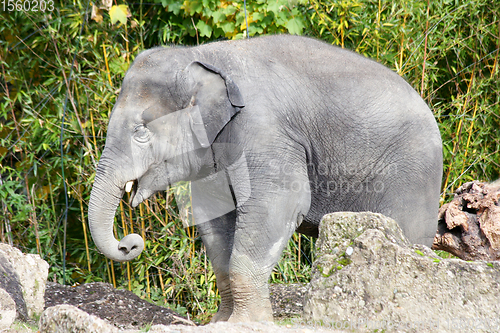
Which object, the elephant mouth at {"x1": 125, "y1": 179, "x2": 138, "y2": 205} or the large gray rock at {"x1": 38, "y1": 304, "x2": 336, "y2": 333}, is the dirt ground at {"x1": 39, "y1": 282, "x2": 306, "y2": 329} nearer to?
the elephant mouth at {"x1": 125, "y1": 179, "x2": 138, "y2": 205}

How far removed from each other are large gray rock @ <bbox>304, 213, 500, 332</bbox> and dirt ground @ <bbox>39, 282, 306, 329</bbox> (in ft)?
7.14

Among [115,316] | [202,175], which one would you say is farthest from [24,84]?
[202,175]

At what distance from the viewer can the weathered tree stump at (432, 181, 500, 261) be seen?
4.20 m

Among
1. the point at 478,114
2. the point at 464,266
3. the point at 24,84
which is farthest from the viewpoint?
the point at 24,84

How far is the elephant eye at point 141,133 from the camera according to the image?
3326 millimetres

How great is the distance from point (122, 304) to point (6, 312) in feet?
5.63

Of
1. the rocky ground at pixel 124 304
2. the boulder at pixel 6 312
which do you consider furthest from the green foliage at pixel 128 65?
the boulder at pixel 6 312

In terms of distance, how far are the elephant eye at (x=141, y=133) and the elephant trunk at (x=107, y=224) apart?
0.25 m

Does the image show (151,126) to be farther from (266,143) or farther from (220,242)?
(220,242)

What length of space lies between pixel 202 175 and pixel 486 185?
2.27 meters

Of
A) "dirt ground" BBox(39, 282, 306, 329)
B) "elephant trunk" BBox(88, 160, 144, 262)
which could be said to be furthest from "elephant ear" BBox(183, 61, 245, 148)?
"dirt ground" BBox(39, 282, 306, 329)

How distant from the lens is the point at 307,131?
3541 mm

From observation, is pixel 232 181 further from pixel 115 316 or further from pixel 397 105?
pixel 115 316

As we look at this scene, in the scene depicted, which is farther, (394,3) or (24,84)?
(24,84)
